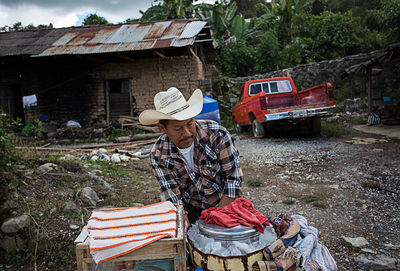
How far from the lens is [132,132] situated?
38.0 ft

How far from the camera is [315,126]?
8164 mm

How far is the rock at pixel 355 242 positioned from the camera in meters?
2.60

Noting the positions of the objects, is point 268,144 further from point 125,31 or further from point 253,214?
point 125,31

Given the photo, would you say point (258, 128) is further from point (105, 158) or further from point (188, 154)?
point (188, 154)

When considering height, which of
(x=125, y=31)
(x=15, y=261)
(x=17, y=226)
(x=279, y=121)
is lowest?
(x=15, y=261)

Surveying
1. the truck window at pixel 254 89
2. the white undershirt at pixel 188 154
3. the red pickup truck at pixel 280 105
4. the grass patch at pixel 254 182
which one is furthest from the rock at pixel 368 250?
the truck window at pixel 254 89

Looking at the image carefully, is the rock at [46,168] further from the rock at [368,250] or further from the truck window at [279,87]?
the truck window at [279,87]

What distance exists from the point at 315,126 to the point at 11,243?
7582 millimetres

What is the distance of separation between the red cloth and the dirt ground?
31.1 inches

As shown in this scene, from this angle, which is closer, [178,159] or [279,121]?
[178,159]

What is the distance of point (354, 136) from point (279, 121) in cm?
209

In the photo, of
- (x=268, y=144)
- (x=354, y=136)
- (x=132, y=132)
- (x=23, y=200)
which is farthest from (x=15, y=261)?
(x=132, y=132)

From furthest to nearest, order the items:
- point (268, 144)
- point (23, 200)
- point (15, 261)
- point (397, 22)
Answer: point (397, 22) < point (268, 144) < point (23, 200) < point (15, 261)

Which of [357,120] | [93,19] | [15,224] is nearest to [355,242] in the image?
[15,224]
